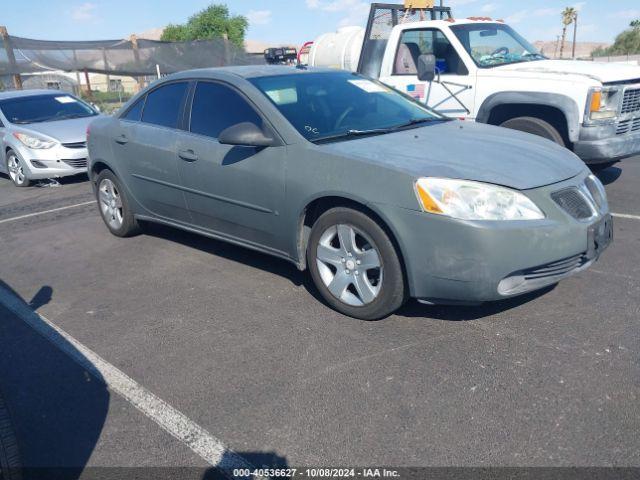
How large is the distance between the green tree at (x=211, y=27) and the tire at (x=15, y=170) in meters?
59.5

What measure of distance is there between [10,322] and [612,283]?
14.1ft

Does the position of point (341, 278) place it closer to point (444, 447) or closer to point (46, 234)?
point (444, 447)

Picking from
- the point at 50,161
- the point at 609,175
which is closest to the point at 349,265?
the point at 609,175

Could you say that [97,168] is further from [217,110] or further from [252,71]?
[252,71]

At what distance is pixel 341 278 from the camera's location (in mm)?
3938

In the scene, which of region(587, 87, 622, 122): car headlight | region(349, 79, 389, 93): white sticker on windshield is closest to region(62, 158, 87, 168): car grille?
region(349, 79, 389, 93): white sticker on windshield

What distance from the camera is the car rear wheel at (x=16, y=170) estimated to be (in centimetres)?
961

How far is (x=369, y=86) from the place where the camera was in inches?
201

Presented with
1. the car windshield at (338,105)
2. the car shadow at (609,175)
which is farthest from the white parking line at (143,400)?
the car shadow at (609,175)

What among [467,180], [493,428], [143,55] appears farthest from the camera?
[143,55]

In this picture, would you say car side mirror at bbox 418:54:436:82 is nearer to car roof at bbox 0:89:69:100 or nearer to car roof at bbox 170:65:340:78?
car roof at bbox 170:65:340:78

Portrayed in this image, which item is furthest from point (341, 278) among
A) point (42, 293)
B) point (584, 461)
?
point (42, 293)

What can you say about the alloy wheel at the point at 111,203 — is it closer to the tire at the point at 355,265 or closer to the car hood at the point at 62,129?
the tire at the point at 355,265

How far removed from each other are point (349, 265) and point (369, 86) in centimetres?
193
